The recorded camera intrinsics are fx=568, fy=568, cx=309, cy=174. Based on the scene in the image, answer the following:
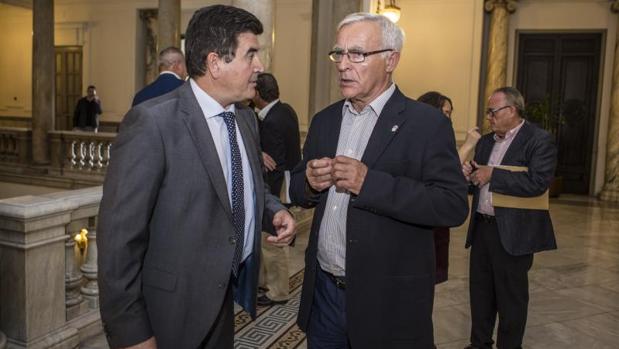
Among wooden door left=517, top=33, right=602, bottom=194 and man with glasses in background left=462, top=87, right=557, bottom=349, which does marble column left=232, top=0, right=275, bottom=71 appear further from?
wooden door left=517, top=33, right=602, bottom=194

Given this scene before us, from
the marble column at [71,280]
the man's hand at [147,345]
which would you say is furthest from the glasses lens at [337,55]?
the marble column at [71,280]

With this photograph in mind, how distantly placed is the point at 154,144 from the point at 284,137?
312cm

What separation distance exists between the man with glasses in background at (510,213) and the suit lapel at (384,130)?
1.49 meters

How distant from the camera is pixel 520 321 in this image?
346 cm

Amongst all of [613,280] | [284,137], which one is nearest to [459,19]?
[613,280]

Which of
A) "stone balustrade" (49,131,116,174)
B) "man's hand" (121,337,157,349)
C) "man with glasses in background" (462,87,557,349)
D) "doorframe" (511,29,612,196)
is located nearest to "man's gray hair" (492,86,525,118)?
"man with glasses in background" (462,87,557,349)

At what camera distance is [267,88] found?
459 centimetres

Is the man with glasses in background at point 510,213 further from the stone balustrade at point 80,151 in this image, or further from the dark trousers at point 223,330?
the stone balustrade at point 80,151

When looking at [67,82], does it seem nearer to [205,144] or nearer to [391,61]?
[391,61]

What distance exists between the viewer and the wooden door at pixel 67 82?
14.8 m

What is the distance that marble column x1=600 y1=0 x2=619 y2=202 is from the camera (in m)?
11.0

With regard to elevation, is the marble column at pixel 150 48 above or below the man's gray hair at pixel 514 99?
above

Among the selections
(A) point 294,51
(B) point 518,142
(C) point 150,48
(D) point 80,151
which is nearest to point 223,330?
(B) point 518,142

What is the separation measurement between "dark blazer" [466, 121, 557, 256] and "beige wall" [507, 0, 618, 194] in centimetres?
919
